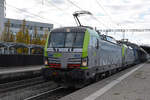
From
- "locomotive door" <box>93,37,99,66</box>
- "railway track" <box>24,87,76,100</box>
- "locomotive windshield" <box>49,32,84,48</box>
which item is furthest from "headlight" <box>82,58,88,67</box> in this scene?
"railway track" <box>24,87,76,100</box>

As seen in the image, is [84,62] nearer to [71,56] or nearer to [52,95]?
[71,56]

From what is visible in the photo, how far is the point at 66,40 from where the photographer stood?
1008 centimetres

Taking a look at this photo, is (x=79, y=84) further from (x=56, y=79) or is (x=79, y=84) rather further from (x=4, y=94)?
(x=4, y=94)

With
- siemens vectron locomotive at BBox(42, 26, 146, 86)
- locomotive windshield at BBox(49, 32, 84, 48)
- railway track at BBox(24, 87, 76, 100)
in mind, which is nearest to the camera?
railway track at BBox(24, 87, 76, 100)

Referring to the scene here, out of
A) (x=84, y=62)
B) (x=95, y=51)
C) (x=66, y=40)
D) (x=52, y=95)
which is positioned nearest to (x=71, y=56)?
(x=84, y=62)

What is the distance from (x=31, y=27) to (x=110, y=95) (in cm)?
6622

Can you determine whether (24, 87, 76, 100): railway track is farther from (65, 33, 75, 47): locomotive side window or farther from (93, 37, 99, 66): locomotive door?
(65, 33, 75, 47): locomotive side window

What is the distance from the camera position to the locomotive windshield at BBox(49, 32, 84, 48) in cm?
986

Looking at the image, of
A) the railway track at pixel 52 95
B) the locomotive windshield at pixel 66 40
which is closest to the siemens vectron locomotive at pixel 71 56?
the locomotive windshield at pixel 66 40

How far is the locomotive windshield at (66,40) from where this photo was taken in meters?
9.86

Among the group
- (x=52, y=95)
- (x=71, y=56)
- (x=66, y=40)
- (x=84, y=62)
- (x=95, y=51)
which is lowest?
(x=52, y=95)

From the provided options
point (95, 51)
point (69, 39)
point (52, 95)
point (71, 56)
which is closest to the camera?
point (52, 95)

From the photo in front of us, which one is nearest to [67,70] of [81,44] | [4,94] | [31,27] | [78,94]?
[81,44]

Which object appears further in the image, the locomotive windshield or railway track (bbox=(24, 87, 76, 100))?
the locomotive windshield
